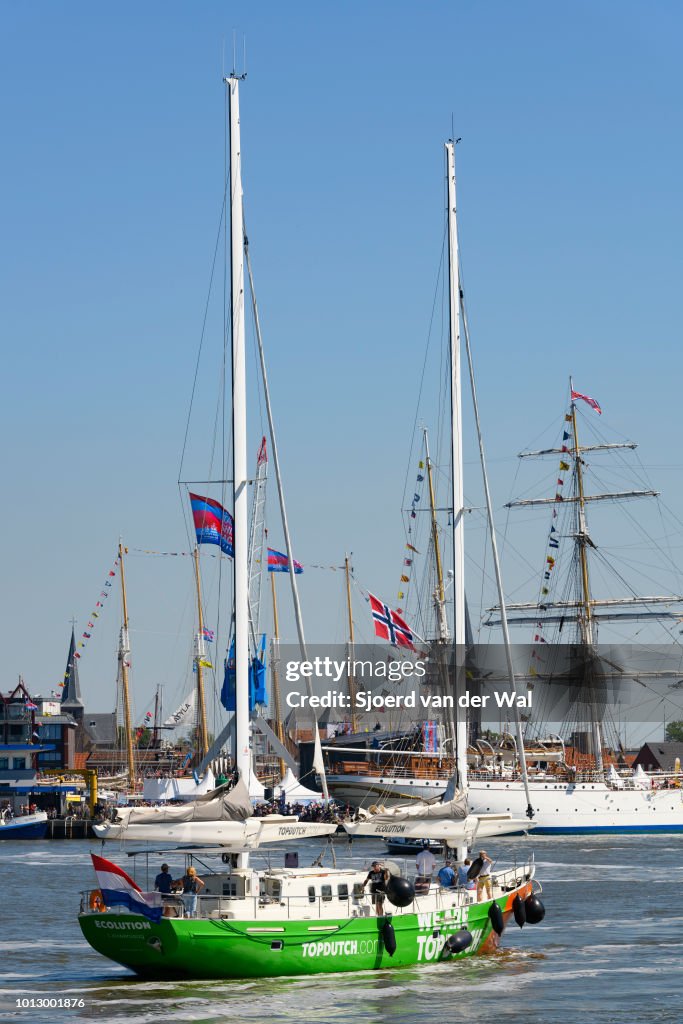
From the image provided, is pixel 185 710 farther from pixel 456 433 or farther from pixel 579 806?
pixel 456 433

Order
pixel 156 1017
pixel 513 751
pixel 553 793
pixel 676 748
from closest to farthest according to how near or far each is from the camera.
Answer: pixel 156 1017, pixel 553 793, pixel 513 751, pixel 676 748

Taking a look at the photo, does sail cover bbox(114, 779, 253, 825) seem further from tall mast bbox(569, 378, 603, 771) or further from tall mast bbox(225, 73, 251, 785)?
tall mast bbox(569, 378, 603, 771)

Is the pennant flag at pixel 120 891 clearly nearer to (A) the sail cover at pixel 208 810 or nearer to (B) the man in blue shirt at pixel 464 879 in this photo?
(A) the sail cover at pixel 208 810

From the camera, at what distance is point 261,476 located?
119 m

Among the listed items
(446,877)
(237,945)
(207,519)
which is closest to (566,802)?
(207,519)

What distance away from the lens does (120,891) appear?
33094mm

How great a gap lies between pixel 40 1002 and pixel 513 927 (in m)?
17.9

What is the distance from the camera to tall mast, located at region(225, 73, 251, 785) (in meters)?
35.2

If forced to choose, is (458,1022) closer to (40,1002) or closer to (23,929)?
(40,1002)

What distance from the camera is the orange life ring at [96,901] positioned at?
3344 cm

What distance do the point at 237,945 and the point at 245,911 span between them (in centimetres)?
76

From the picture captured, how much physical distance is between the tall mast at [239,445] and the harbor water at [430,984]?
5.28 metres

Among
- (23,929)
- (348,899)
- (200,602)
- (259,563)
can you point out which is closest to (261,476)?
(259,563)

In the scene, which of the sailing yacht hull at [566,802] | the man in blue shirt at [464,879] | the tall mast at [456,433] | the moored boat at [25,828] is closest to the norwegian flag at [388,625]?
the sailing yacht hull at [566,802]
